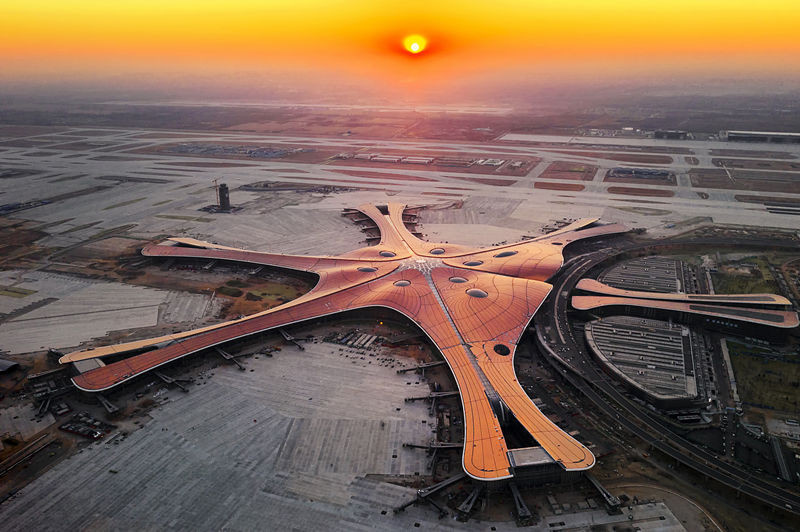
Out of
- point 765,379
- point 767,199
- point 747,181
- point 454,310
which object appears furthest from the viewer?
point 747,181

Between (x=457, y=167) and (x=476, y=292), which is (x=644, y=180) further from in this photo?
(x=476, y=292)

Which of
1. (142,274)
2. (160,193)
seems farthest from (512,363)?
(160,193)

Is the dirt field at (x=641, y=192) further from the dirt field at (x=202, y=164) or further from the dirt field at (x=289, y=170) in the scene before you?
the dirt field at (x=202, y=164)

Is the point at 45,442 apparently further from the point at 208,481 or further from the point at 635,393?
the point at 635,393

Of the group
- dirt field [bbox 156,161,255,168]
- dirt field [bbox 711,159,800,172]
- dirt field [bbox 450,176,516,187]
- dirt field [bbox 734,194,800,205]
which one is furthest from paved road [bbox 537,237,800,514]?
dirt field [bbox 156,161,255,168]

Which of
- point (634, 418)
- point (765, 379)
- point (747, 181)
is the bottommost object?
point (634, 418)

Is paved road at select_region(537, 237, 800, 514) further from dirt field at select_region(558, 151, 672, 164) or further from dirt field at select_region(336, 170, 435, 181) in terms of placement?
dirt field at select_region(558, 151, 672, 164)

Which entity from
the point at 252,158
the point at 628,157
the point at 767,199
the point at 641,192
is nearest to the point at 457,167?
the point at 641,192
